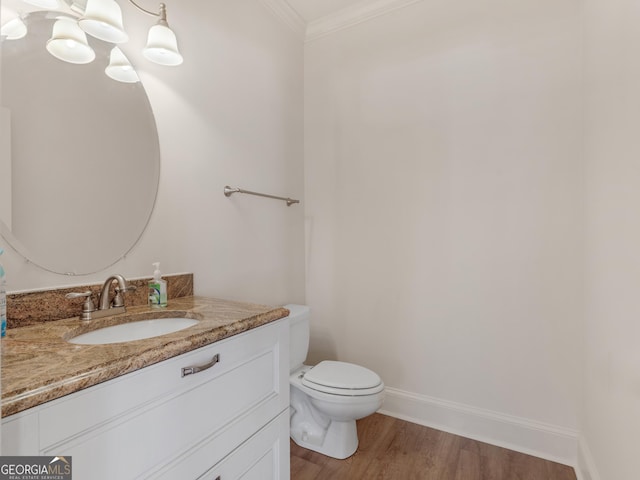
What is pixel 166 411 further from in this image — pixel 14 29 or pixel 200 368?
pixel 14 29

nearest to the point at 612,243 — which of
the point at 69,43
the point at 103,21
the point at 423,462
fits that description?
the point at 423,462

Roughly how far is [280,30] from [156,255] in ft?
5.64

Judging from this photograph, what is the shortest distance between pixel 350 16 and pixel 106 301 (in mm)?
2250

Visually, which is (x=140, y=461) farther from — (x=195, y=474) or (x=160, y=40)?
(x=160, y=40)

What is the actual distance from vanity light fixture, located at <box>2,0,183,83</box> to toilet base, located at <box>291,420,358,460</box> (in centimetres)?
189

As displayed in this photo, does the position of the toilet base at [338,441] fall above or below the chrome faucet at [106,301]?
below

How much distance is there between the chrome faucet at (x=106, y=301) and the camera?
1.09 meters

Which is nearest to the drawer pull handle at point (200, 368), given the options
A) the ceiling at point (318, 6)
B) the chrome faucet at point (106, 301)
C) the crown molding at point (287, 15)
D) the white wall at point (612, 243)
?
the chrome faucet at point (106, 301)

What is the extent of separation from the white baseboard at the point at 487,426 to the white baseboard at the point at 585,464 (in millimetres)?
30

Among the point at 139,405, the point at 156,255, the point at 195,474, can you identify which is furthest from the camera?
the point at 156,255

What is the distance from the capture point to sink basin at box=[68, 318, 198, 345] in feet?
3.39

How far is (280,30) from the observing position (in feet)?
7.09

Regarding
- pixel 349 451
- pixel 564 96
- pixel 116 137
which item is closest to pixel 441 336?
pixel 349 451

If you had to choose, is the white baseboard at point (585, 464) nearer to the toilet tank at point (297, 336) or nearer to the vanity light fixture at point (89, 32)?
the toilet tank at point (297, 336)
